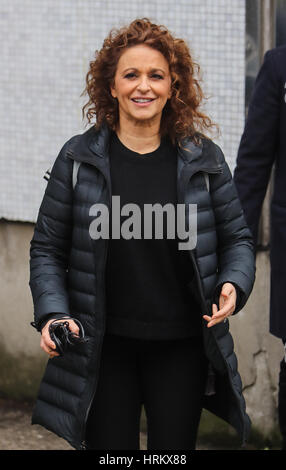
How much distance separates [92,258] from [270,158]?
3.51 feet

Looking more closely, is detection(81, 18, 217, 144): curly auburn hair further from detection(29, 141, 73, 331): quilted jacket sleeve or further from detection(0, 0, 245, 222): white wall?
detection(0, 0, 245, 222): white wall

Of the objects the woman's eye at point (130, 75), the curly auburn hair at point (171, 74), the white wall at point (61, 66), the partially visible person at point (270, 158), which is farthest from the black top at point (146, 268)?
the white wall at point (61, 66)

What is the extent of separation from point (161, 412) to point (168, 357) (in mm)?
187

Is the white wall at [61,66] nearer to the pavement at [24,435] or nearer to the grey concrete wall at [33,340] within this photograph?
the grey concrete wall at [33,340]

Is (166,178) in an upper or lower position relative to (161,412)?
upper

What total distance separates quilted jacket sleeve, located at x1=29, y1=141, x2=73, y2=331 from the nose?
295mm

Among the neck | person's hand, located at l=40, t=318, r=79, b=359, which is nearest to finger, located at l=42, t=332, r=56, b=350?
person's hand, located at l=40, t=318, r=79, b=359

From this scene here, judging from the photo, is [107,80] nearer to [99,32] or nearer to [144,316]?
[144,316]

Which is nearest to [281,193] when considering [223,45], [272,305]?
[272,305]

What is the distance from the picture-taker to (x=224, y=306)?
2795 mm

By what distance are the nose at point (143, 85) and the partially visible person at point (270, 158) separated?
0.83 meters

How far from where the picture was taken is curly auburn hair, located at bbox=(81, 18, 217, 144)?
290 cm

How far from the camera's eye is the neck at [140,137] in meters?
2.94

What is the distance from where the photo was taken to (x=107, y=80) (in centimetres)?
302
